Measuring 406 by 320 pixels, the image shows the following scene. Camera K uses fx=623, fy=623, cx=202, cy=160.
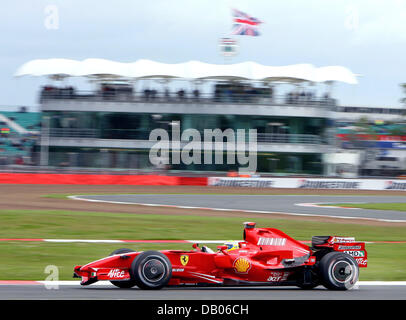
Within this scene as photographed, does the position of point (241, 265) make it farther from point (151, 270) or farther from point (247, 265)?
point (151, 270)

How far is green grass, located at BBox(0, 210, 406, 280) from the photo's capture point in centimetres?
1021

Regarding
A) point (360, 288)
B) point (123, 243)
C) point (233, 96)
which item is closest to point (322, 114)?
point (233, 96)

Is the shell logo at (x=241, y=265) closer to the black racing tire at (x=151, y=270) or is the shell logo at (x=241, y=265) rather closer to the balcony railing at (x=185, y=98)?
the black racing tire at (x=151, y=270)

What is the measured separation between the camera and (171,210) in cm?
2117

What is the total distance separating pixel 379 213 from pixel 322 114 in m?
19.9

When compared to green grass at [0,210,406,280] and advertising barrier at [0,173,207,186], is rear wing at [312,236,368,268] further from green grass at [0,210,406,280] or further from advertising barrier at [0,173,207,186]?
advertising barrier at [0,173,207,186]

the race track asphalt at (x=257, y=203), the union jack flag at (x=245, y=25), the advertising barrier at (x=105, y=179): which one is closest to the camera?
the race track asphalt at (x=257, y=203)

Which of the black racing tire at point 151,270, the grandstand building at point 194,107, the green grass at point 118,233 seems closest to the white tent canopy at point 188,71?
the grandstand building at point 194,107

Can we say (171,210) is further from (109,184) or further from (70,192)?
(109,184)

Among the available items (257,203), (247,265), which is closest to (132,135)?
(257,203)

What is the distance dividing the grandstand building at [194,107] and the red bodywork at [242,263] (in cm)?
3162

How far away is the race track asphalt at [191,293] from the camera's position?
7012 mm

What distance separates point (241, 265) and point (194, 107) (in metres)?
33.6

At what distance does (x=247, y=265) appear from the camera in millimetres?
7691
